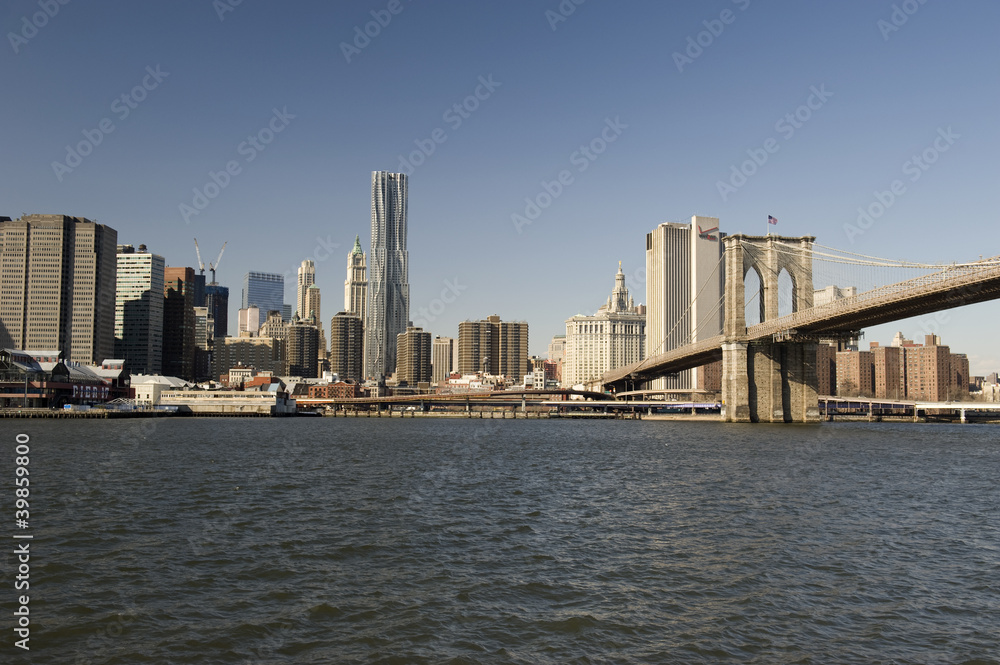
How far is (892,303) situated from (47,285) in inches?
7559

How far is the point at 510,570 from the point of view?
52.7ft

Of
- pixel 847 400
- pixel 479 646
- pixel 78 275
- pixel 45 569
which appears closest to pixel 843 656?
pixel 479 646

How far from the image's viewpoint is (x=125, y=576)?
15.2 m

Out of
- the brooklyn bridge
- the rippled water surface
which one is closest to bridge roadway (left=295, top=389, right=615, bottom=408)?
the brooklyn bridge

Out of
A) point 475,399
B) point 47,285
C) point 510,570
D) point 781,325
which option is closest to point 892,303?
point 781,325

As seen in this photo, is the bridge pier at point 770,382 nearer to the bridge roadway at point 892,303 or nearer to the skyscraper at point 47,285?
the bridge roadway at point 892,303

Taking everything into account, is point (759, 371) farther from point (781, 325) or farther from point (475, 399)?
point (475, 399)

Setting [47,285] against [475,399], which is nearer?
[475,399]

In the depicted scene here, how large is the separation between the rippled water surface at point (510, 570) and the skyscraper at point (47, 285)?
7199 inches

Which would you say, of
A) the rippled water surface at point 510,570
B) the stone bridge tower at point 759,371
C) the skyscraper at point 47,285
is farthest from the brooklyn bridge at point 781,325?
the skyscraper at point 47,285

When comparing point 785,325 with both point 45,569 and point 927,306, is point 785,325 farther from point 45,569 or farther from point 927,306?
point 45,569

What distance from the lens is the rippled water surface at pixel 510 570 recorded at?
462 inches

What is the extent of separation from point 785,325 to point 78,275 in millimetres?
177696

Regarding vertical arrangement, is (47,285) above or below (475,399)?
above
